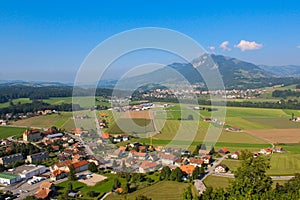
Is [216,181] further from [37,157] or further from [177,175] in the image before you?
[37,157]

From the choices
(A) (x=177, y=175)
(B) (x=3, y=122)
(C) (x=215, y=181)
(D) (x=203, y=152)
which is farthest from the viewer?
(B) (x=3, y=122)

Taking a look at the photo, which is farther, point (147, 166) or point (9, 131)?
point (9, 131)

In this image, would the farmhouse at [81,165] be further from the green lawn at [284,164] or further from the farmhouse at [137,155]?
the green lawn at [284,164]

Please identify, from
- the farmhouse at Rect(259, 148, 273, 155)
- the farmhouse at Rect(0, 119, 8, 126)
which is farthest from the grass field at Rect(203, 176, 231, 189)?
the farmhouse at Rect(0, 119, 8, 126)

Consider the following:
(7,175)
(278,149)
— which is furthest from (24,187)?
(278,149)

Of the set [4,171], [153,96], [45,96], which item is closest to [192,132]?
[4,171]

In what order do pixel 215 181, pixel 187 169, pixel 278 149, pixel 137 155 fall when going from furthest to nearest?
pixel 278 149, pixel 137 155, pixel 187 169, pixel 215 181

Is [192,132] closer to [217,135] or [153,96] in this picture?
[217,135]
